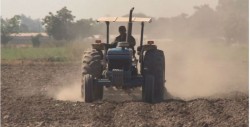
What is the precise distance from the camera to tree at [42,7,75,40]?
54.7 meters

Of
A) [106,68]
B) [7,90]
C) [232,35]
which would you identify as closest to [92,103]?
[106,68]

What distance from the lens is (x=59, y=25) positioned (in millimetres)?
56281

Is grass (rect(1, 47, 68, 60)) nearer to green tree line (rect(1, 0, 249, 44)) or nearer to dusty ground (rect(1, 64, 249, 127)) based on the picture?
green tree line (rect(1, 0, 249, 44))

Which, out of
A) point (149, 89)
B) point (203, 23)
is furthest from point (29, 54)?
point (149, 89)

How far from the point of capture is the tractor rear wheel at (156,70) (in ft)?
35.1

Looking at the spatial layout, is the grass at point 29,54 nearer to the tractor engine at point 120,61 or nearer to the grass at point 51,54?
the grass at point 51,54

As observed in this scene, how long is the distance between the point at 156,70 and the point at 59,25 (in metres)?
46.4

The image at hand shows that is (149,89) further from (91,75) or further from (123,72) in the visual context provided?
(91,75)

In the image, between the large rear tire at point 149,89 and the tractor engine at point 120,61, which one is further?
the tractor engine at point 120,61

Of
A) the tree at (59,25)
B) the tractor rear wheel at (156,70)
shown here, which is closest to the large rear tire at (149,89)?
the tractor rear wheel at (156,70)

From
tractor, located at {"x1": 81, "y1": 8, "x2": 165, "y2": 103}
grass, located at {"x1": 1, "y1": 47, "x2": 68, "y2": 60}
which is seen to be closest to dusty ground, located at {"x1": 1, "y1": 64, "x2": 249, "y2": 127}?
tractor, located at {"x1": 81, "y1": 8, "x2": 165, "y2": 103}

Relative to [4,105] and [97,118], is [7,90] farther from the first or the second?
[97,118]

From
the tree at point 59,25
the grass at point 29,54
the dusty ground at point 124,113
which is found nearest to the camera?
the dusty ground at point 124,113

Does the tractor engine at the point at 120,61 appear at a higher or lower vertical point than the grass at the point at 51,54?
higher
